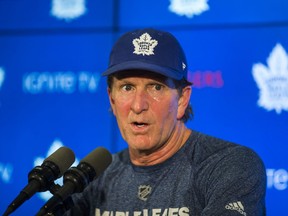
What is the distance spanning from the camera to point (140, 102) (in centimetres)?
151

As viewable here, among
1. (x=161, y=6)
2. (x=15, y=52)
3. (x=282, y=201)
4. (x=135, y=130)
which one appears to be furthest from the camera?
(x=15, y=52)

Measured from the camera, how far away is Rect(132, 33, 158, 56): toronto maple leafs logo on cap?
5.09ft

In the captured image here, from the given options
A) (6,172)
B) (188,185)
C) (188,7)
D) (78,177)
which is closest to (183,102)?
(188,185)

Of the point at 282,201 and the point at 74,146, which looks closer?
the point at 282,201

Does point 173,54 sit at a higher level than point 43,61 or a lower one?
lower

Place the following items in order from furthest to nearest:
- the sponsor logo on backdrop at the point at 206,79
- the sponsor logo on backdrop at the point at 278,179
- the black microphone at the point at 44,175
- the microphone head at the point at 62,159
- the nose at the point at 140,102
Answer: the sponsor logo on backdrop at the point at 206,79
the sponsor logo on backdrop at the point at 278,179
the nose at the point at 140,102
the microphone head at the point at 62,159
the black microphone at the point at 44,175

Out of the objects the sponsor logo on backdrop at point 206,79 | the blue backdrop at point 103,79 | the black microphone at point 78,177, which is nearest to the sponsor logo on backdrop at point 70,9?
the blue backdrop at point 103,79

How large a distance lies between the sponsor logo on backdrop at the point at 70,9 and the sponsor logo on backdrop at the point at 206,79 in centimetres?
57

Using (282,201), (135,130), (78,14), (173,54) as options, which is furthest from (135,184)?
(78,14)

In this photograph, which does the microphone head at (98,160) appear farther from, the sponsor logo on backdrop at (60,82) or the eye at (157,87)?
the sponsor logo on backdrop at (60,82)

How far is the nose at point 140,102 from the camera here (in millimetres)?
1507

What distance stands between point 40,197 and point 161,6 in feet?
3.08

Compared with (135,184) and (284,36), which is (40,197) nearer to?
(135,184)

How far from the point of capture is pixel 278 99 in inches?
84.0
